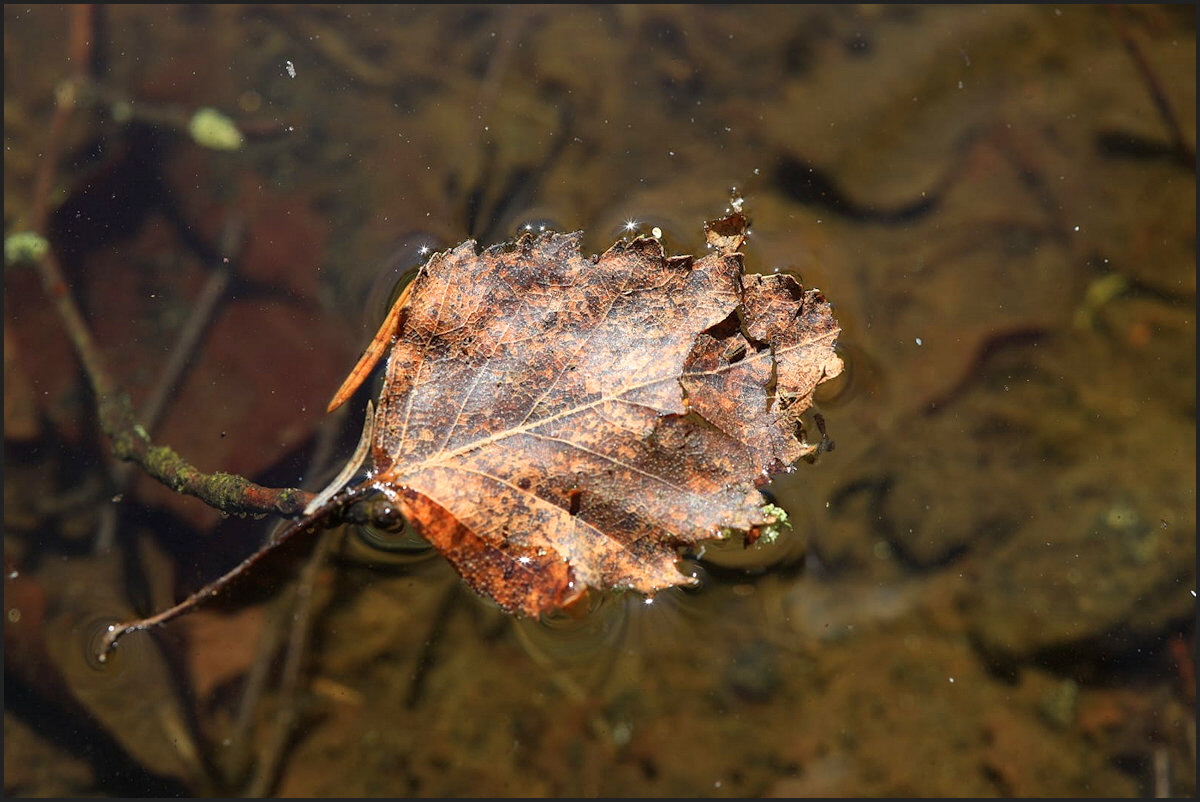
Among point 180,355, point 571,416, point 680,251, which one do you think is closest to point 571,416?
point 571,416

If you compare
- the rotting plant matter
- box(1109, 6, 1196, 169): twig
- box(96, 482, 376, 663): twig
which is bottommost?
box(96, 482, 376, 663): twig

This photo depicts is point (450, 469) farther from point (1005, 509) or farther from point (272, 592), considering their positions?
point (1005, 509)

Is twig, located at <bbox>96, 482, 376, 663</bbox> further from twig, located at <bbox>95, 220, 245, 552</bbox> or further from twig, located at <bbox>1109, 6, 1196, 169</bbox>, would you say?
twig, located at <bbox>1109, 6, 1196, 169</bbox>

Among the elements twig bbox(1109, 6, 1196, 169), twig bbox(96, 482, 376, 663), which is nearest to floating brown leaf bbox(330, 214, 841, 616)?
twig bbox(96, 482, 376, 663)

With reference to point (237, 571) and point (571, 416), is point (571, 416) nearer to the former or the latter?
point (571, 416)

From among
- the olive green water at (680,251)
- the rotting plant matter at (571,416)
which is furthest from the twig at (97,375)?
the rotting plant matter at (571,416)

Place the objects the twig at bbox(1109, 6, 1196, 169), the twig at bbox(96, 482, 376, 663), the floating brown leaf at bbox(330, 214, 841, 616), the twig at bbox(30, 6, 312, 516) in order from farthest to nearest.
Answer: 1. the twig at bbox(1109, 6, 1196, 169)
2. the twig at bbox(30, 6, 312, 516)
3. the twig at bbox(96, 482, 376, 663)
4. the floating brown leaf at bbox(330, 214, 841, 616)

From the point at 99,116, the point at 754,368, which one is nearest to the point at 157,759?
the point at 99,116
